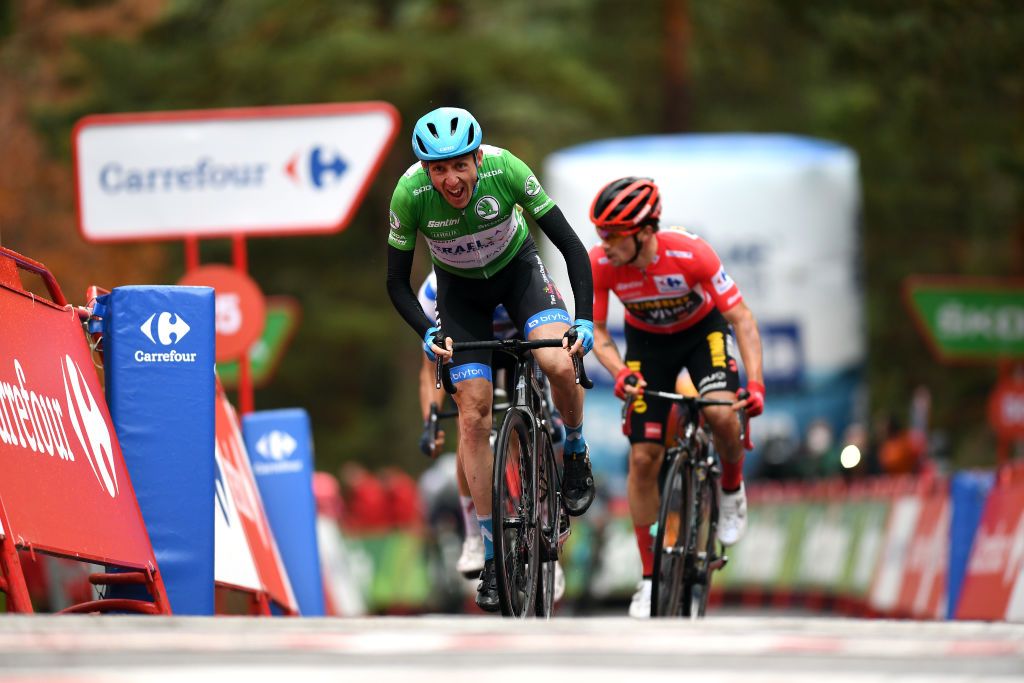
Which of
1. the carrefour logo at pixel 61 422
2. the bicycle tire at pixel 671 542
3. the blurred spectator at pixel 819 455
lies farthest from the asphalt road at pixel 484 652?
the blurred spectator at pixel 819 455

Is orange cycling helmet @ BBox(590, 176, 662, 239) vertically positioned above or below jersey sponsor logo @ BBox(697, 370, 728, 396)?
above

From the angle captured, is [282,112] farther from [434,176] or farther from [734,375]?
[434,176]

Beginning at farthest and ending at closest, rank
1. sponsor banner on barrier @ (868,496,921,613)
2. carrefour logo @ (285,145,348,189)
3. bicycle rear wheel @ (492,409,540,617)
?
1. sponsor banner on barrier @ (868,496,921,613)
2. carrefour logo @ (285,145,348,189)
3. bicycle rear wheel @ (492,409,540,617)

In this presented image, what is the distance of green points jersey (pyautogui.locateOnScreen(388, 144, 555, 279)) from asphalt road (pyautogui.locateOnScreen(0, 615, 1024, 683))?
9.73ft

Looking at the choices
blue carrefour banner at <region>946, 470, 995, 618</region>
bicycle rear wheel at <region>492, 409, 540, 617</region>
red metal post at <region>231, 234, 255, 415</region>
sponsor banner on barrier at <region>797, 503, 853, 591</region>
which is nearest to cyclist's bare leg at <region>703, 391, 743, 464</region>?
bicycle rear wheel at <region>492, 409, 540, 617</region>

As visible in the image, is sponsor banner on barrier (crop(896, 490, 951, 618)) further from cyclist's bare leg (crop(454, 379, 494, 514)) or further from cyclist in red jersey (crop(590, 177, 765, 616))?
cyclist's bare leg (crop(454, 379, 494, 514))

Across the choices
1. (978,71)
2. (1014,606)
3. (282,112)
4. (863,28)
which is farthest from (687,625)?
(863,28)

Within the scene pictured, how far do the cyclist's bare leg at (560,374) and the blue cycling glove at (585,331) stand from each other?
0.62 ft

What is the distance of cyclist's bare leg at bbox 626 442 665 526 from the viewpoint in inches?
395

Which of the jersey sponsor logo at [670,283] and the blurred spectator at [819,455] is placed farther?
the blurred spectator at [819,455]

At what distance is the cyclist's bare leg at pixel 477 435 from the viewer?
8195mm

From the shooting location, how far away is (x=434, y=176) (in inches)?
318

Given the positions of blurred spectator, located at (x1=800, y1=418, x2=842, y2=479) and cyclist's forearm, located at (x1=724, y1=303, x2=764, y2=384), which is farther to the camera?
blurred spectator, located at (x1=800, y1=418, x2=842, y2=479)

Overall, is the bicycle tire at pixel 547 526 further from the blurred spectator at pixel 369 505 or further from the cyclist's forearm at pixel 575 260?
the blurred spectator at pixel 369 505
